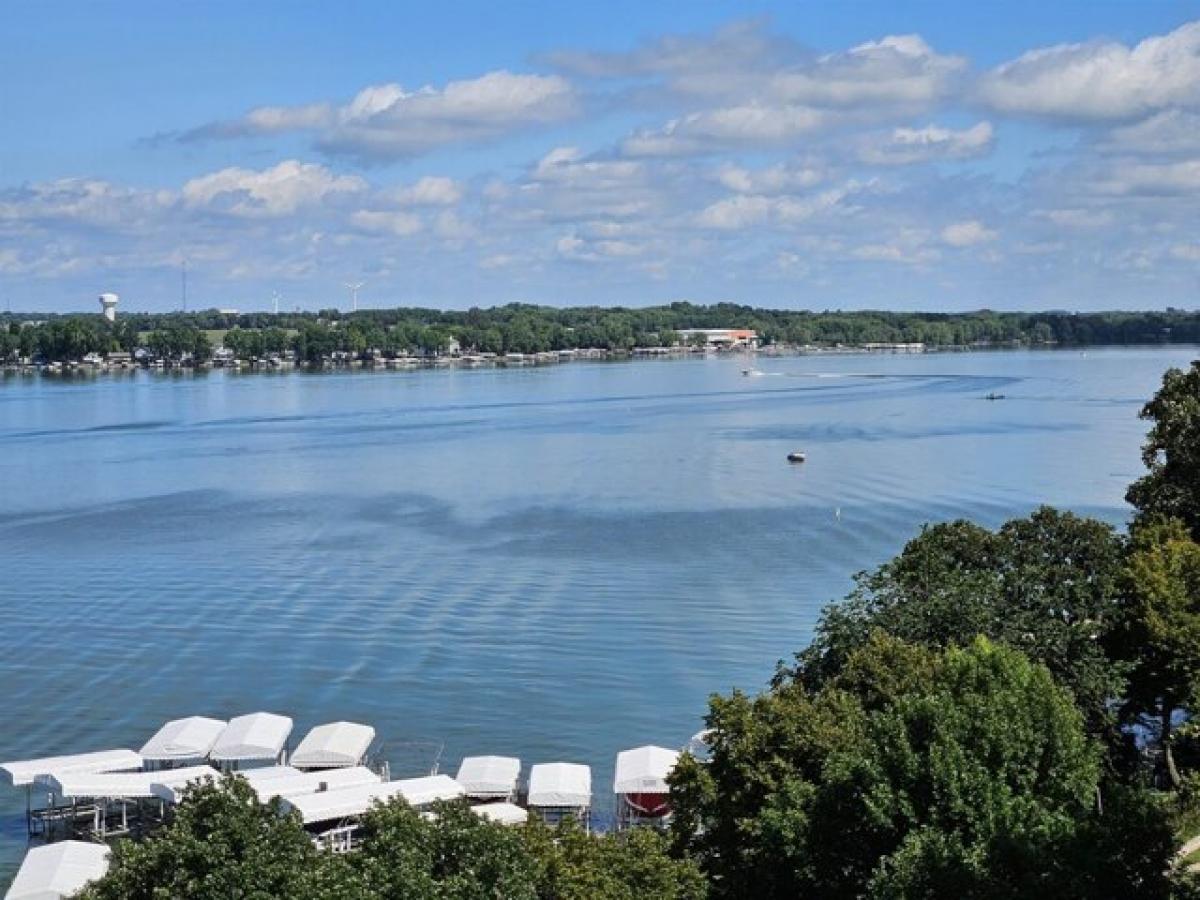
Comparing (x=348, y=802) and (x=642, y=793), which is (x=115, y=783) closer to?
(x=348, y=802)

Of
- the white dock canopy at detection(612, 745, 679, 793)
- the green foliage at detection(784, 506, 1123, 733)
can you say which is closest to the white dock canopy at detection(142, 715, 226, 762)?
the white dock canopy at detection(612, 745, 679, 793)

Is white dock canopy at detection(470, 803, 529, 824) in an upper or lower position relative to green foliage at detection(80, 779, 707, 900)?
lower

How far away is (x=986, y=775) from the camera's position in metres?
19.9

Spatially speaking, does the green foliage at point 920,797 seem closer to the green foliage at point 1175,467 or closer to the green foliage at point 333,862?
the green foliage at point 333,862

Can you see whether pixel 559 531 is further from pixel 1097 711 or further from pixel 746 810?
pixel 746 810

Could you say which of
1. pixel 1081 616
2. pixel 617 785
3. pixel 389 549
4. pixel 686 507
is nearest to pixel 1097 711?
pixel 1081 616

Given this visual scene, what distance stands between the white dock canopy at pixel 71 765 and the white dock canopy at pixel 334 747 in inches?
129

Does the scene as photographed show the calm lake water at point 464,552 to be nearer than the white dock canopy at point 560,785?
No

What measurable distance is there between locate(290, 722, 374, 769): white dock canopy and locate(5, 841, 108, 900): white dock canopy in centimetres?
535

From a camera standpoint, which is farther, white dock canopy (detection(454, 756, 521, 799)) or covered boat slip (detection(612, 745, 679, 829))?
white dock canopy (detection(454, 756, 521, 799))

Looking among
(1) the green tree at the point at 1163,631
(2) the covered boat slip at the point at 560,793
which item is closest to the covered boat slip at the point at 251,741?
(2) the covered boat slip at the point at 560,793

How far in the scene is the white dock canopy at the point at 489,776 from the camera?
3005 cm

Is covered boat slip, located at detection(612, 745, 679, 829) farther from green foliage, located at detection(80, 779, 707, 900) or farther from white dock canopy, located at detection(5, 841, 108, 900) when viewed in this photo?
green foliage, located at detection(80, 779, 707, 900)

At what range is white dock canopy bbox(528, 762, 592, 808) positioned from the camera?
96.1 feet
